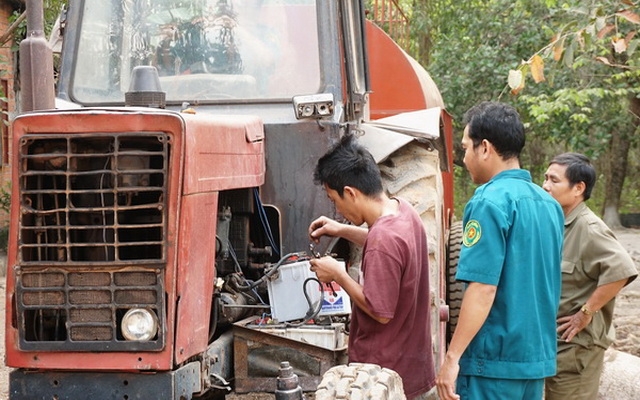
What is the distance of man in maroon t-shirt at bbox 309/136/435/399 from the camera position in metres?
3.81

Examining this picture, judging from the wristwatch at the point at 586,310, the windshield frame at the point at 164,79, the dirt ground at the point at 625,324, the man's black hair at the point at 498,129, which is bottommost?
the dirt ground at the point at 625,324

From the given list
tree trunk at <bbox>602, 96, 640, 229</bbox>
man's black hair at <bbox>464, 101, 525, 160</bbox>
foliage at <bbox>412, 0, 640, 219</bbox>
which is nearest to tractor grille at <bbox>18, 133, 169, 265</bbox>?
man's black hair at <bbox>464, 101, 525, 160</bbox>

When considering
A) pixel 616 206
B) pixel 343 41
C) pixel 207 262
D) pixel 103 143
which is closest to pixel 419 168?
pixel 343 41

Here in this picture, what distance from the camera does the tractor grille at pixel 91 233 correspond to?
357 centimetres

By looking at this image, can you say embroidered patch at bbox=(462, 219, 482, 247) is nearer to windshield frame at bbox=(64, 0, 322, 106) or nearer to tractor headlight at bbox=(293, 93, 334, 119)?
tractor headlight at bbox=(293, 93, 334, 119)

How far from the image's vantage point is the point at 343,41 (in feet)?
16.5

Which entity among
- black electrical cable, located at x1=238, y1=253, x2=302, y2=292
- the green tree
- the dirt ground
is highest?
the green tree

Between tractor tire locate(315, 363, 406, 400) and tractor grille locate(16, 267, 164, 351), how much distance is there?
0.63 meters

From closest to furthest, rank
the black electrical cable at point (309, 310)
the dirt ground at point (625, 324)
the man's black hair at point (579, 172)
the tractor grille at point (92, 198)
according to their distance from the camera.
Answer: the tractor grille at point (92, 198) < the black electrical cable at point (309, 310) < the man's black hair at point (579, 172) < the dirt ground at point (625, 324)

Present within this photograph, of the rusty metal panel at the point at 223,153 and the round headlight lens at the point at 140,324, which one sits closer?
the round headlight lens at the point at 140,324

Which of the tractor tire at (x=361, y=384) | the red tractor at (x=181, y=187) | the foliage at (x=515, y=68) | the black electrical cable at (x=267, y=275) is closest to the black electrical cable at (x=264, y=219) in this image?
the red tractor at (x=181, y=187)

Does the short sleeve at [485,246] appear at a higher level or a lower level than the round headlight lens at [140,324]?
higher

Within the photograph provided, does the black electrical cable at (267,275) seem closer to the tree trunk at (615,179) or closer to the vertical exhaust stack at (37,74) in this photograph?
the vertical exhaust stack at (37,74)

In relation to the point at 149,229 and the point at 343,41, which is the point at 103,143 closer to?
the point at 149,229
